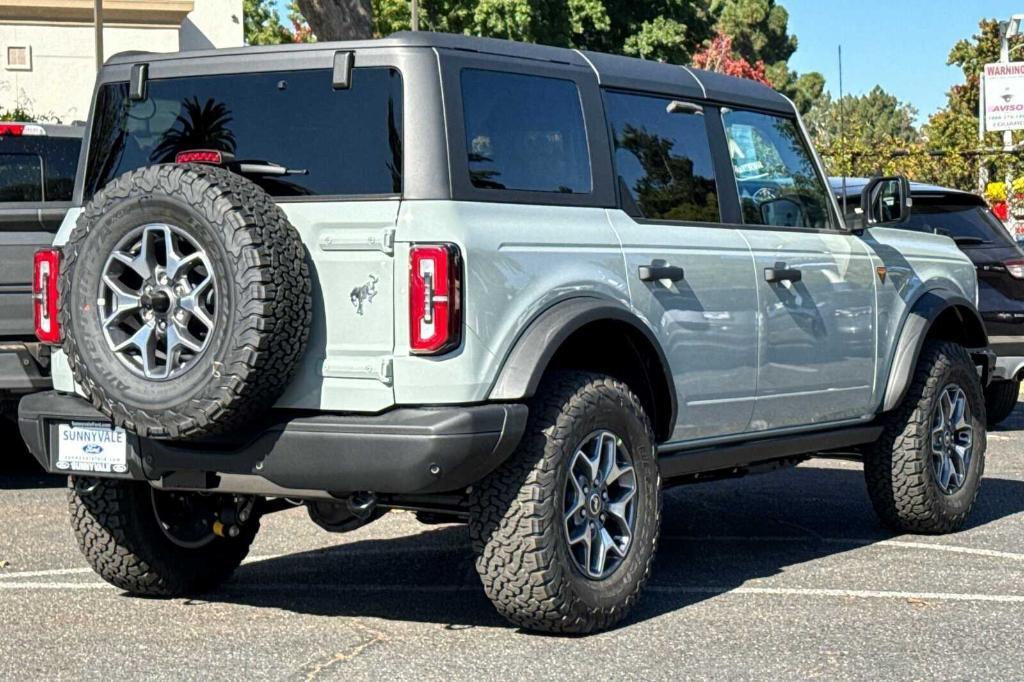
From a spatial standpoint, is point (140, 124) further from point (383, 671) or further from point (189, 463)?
point (383, 671)

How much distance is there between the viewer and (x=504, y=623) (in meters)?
6.30

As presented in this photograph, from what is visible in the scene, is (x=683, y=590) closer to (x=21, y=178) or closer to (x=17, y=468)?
(x=21, y=178)

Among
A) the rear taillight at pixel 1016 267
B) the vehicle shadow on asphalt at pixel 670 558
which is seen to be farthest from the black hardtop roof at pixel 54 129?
the rear taillight at pixel 1016 267

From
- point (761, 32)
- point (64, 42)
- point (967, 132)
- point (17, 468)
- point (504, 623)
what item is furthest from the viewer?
point (761, 32)

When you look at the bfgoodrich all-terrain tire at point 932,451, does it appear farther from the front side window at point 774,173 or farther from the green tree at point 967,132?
the green tree at point 967,132

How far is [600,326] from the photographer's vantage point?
6230 millimetres

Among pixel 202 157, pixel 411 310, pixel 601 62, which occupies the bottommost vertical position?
pixel 411 310

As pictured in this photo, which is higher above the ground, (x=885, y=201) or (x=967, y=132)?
(x=967, y=132)

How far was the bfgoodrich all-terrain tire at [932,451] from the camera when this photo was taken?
8148 millimetres

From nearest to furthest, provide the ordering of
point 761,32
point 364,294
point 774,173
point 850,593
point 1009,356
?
1. point 364,294
2. point 850,593
3. point 774,173
4. point 1009,356
5. point 761,32

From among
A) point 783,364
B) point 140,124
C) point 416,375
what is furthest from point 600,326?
point 140,124

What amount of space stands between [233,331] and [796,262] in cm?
288

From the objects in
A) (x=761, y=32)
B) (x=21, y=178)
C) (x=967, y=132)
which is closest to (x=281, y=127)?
(x=21, y=178)

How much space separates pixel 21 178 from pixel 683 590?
501 centimetres
